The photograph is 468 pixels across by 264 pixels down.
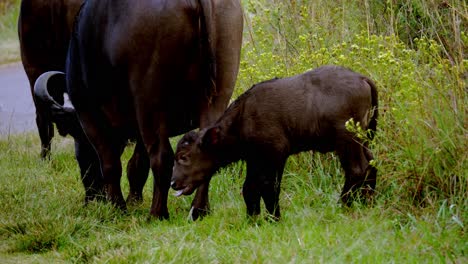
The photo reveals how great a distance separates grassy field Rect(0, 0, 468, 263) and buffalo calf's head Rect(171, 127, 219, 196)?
0.99ft

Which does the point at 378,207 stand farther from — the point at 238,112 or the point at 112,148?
the point at 112,148

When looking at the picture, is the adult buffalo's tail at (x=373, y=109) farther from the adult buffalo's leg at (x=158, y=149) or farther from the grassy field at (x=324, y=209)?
the adult buffalo's leg at (x=158, y=149)

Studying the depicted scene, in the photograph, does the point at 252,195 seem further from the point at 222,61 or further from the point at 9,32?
the point at 9,32

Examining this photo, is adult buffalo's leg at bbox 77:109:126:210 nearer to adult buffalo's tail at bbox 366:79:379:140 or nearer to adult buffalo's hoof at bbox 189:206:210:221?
adult buffalo's hoof at bbox 189:206:210:221

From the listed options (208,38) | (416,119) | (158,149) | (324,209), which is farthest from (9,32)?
(416,119)

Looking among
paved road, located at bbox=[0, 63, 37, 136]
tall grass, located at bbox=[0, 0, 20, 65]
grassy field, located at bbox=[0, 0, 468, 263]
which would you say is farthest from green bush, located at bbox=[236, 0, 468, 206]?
tall grass, located at bbox=[0, 0, 20, 65]

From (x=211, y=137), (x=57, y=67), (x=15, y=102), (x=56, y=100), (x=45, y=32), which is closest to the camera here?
(x=211, y=137)

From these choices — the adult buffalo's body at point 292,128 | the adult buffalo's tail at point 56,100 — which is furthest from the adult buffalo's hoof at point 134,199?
the adult buffalo's body at point 292,128

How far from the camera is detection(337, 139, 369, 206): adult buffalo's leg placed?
604 centimetres

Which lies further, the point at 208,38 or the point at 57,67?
the point at 57,67

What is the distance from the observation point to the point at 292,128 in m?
6.02

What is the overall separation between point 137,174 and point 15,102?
293 inches

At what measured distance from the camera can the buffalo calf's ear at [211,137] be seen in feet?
20.3

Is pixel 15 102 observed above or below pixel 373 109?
below
